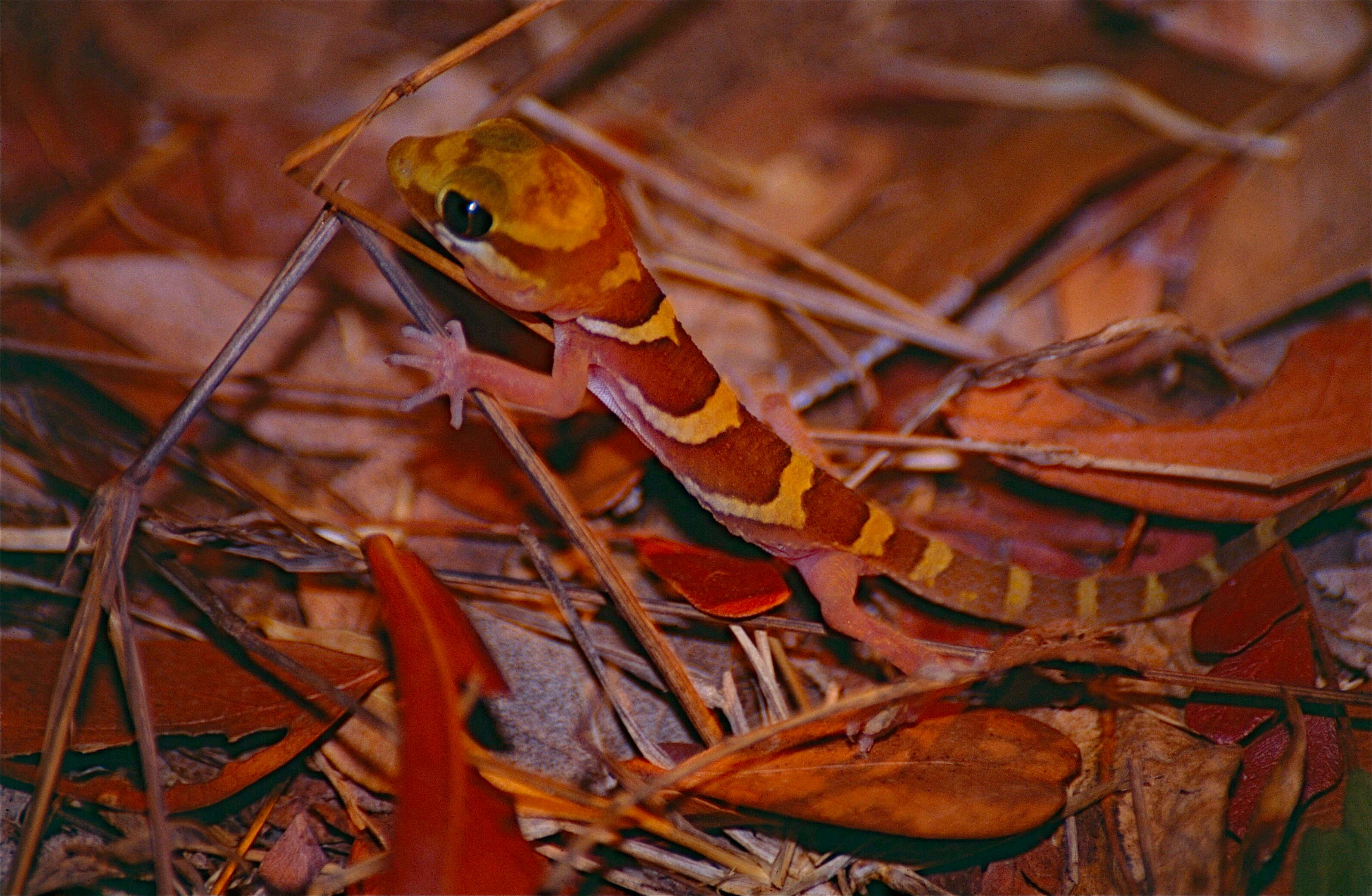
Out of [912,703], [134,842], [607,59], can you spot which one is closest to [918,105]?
[607,59]

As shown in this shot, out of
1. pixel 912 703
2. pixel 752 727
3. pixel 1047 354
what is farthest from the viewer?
pixel 1047 354

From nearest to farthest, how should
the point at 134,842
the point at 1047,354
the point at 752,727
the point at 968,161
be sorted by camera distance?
the point at 134,842 → the point at 752,727 → the point at 1047,354 → the point at 968,161

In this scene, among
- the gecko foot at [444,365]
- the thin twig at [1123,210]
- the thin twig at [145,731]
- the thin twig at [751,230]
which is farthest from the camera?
the thin twig at [1123,210]

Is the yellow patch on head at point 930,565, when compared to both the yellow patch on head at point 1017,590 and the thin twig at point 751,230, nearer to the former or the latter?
the yellow patch on head at point 1017,590

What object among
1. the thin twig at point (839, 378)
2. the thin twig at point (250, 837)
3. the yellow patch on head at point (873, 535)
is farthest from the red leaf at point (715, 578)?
the thin twig at point (250, 837)

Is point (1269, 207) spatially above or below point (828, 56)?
below

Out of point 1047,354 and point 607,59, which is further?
point 607,59

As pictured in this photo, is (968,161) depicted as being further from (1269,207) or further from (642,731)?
(642,731)

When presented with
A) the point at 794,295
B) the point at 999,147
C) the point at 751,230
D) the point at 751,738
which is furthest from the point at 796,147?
the point at 751,738
